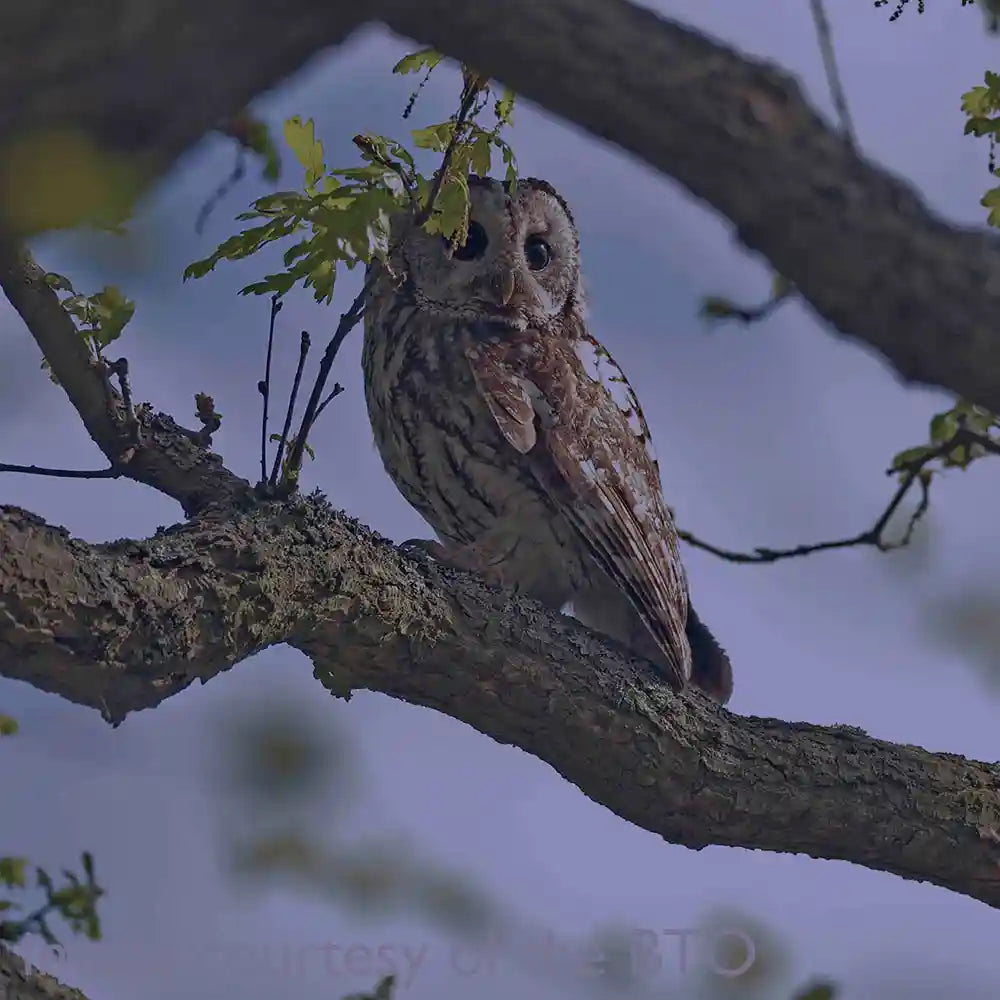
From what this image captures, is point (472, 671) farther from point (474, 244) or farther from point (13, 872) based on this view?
point (474, 244)

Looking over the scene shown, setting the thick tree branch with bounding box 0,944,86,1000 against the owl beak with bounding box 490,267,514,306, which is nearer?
the thick tree branch with bounding box 0,944,86,1000

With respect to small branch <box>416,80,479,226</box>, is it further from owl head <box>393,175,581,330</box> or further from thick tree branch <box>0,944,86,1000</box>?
owl head <box>393,175,581,330</box>

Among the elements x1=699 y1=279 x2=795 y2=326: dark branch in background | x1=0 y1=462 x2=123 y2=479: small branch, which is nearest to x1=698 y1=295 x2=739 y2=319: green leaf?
x1=699 y1=279 x2=795 y2=326: dark branch in background

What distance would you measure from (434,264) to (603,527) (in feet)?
3.07

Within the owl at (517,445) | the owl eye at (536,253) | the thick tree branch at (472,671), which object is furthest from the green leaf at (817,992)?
the owl eye at (536,253)

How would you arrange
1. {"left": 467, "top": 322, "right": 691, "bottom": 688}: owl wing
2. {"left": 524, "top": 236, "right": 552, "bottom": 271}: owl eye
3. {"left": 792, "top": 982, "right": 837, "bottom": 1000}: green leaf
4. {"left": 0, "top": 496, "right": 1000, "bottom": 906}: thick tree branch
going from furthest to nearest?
{"left": 524, "top": 236, "right": 552, "bottom": 271}: owl eye
{"left": 467, "top": 322, "right": 691, "bottom": 688}: owl wing
{"left": 0, "top": 496, "right": 1000, "bottom": 906}: thick tree branch
{"left": 792, "top": 982, "right": 837, "bottom": 1000}: green leaf

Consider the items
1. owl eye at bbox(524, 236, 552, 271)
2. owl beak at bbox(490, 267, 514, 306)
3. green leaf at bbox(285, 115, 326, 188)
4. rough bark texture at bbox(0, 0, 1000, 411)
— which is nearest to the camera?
rough bark texture at bbox(0, 0, 1000, 411)

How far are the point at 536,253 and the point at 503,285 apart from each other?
0.98 feet

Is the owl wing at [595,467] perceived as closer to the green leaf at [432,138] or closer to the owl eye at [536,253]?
the owl eye at [536,253]

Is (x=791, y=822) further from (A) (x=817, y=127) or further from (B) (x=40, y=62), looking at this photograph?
(B) (x=40, y=62)

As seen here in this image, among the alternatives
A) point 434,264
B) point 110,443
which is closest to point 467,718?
point 110,443

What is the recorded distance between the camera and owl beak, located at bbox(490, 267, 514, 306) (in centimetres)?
358

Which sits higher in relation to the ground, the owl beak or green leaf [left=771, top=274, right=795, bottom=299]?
the owl beak

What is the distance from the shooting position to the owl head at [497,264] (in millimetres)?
3617
